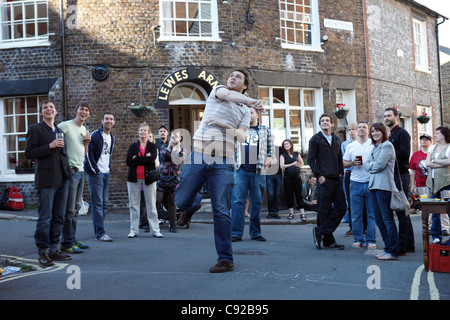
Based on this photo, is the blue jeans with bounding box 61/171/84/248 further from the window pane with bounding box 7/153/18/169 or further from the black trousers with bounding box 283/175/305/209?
the window pane with bounding box 7/153/18/169

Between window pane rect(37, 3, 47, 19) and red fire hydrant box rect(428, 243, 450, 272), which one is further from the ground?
window pane rect(37, 3, 47, 19)

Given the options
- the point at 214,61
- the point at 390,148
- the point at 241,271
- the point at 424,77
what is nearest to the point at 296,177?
the point at 214,61

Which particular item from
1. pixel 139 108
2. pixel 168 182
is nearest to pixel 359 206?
pixel 168 182

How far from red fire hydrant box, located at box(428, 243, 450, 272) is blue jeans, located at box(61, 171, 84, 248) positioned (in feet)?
15.7

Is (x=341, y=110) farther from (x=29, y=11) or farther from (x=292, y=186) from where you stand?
(x=29, y=11)

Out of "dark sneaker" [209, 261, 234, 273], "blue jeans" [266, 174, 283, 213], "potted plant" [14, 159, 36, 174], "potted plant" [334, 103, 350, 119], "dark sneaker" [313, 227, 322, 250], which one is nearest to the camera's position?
"dark sneaker" [209, 261, 234, 273]

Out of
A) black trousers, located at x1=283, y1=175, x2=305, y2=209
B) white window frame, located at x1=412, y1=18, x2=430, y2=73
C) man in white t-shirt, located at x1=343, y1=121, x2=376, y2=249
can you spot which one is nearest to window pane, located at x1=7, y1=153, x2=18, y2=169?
black trousers, located at x1=283, y1=175, x2=305, y2=209

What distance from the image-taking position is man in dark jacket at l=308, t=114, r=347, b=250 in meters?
7.79

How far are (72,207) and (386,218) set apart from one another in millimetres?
4383

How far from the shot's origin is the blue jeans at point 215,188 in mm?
5738

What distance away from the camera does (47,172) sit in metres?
6.49

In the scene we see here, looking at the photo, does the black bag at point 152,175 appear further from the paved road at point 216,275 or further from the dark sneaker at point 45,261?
the dark sneaker at point 45,261

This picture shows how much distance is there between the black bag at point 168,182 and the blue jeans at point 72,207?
2563 mm

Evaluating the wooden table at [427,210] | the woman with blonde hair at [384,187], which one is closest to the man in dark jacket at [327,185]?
the woman with blonde hair at [384,187]
